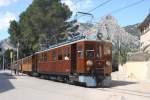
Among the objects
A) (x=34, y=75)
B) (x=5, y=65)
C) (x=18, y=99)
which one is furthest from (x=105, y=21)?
(x=5, y=65)

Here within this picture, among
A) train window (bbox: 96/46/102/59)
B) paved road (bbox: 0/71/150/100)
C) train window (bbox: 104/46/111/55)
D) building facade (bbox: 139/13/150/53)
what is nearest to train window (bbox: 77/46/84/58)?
train window (bbox: 96/46/102/59)

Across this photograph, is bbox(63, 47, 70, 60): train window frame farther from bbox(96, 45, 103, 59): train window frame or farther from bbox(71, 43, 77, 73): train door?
bbox(96, 45, 103, 59): train window frame

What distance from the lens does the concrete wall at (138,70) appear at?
3644cm

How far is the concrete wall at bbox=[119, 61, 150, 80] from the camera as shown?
36.4 metres

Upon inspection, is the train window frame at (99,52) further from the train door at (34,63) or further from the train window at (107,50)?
the train door at (34,63)

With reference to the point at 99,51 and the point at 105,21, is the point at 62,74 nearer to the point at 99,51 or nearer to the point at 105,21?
the point at 99,51

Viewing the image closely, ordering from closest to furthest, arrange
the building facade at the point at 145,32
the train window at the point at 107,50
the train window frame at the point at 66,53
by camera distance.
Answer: the train window at the point at 107,50 < the train window frame at the point at 66,53 < the building facade at the point at 145,32

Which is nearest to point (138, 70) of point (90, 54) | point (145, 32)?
point (90, 54)

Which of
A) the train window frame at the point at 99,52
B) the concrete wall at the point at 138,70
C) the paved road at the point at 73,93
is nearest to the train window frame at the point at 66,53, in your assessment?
the train window frame at the point at 99,52

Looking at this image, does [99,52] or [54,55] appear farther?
[54,55]

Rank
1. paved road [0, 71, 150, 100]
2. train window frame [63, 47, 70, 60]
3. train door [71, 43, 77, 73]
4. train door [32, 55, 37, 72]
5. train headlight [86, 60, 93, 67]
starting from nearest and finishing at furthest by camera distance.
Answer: paved road [0, 71, 150, 100] < train headlight [86, 60, 93, 67] < train door [71, 43, 77, 73] < train window frame [63, 47, 70, 60] < train door [32, 55, 37, 72]

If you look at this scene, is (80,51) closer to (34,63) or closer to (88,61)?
→ (88,61)

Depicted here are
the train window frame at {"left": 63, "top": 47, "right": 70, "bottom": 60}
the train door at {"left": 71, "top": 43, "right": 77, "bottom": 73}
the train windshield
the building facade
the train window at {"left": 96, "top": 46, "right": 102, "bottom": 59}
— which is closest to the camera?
the train windshield

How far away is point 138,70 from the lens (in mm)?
38688
